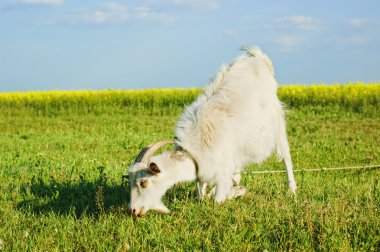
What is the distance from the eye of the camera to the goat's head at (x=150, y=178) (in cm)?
555

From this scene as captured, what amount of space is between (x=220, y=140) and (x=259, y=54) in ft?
7.35

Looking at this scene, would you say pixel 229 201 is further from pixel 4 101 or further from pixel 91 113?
pixel 4 101

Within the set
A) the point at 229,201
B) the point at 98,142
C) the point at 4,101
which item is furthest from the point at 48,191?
the point at 4,101

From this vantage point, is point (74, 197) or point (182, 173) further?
point (74, 197)

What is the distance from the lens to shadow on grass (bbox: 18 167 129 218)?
6379 mm

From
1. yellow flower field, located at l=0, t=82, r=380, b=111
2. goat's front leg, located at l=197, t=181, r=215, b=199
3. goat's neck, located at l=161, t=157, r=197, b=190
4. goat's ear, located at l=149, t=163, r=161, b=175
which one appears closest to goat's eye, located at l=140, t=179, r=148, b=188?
goat's ear, located at l=149, t=163, r=161, b=175

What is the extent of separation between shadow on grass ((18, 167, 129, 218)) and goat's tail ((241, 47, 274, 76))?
Result: 2.55 m

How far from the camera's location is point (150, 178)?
221 inches

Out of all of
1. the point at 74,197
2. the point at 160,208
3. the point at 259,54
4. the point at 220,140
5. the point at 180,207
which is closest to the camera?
the point at 160,208

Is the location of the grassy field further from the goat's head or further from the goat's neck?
the goat's neck

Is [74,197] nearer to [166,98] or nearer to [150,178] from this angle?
[150,178]

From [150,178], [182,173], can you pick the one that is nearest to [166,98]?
[182,173]

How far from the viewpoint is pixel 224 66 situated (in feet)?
23.8

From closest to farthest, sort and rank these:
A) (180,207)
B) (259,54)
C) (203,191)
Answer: (180,207)
(203,191)
(259,54)
